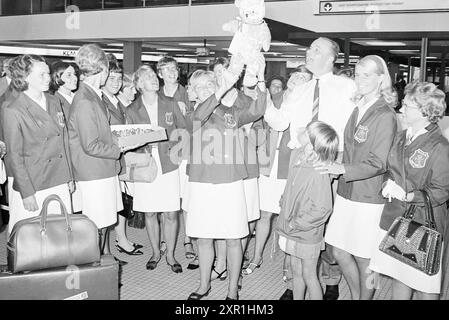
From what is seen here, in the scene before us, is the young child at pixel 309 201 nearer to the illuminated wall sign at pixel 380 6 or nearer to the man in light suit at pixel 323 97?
the man in light suit at pixel 323 97

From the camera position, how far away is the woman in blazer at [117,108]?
3711 mm

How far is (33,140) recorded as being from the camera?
2963mm

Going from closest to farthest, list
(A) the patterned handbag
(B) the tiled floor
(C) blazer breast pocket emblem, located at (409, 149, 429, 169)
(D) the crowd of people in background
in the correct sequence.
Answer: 1. (A) the patterned handbag
2. (C) blazer breast pocket emblem, located at (409, 149, 429, 169)
3. (D) the crowd of people in background
4. (B) the tiled floor

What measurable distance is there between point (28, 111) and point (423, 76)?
26.6 feet

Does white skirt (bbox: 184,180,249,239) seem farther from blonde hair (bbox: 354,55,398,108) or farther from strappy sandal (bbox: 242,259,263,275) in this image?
blonde hair (bbox: 354,55,398,108)

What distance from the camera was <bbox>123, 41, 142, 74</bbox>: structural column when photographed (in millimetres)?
14117

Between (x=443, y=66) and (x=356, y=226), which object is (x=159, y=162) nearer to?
(x=356, y=226)

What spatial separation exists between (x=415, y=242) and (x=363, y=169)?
1.47ft

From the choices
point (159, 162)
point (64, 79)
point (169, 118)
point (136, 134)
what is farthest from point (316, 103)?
point (64, 79)

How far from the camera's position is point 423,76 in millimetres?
9281

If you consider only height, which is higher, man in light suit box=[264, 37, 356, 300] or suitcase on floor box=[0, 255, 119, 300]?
man in light suit box=[264, 37, 356, 300]

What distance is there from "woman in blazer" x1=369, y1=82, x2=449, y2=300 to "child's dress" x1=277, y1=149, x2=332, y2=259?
31 centimetres

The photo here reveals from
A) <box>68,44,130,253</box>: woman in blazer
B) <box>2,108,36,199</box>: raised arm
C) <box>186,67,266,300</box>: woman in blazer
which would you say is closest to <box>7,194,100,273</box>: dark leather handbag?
<box>2,108,36,199</box>: raised arm

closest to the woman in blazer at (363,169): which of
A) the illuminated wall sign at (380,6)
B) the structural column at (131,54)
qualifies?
the illuminated wall sign at (380,6)
